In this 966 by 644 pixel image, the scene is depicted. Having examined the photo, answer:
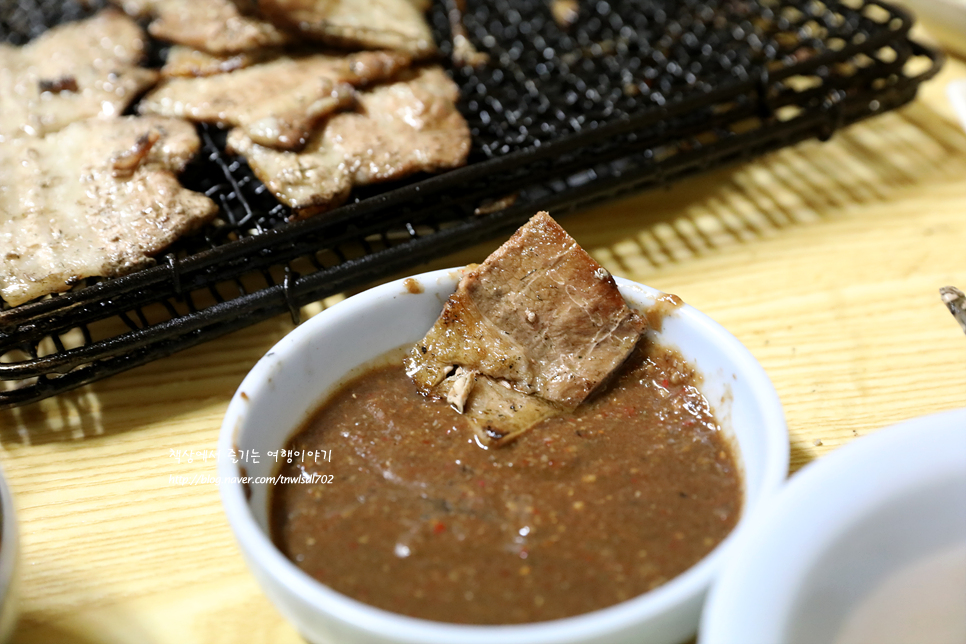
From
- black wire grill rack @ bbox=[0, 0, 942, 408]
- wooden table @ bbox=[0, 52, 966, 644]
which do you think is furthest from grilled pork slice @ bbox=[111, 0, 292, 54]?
wooden table @ bbox=[0, 52, 966, 644]

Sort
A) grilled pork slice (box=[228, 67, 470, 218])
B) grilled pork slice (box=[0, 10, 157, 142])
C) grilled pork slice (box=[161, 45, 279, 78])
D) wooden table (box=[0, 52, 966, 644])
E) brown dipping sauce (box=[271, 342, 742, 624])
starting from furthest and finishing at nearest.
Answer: grilled pork slice (box=[161, 45, 279, 78]) < grilled pork slice (box=[0, 10, 157, 142]) < grilled pork slice (box=[228, 67, 470, 218]) < wooden table (box=[0, 52, 966, 644]) < brown dipping sauce (box=[271, 342, 742, 624])

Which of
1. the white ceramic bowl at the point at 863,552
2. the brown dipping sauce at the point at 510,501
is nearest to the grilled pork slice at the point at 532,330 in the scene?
the brown dipping sauce at the point at 510,501

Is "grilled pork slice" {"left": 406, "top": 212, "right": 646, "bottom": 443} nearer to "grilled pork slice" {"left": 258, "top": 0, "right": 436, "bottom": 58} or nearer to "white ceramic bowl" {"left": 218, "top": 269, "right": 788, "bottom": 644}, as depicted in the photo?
"white ceramic bowl" {"left": 218, "top": 269, "right": 788, "bottom": 644}

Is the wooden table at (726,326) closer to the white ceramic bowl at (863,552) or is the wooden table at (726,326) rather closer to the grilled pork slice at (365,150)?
the grilled pork slice at (365,150)

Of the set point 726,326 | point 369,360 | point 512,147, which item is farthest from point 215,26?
point 726,326

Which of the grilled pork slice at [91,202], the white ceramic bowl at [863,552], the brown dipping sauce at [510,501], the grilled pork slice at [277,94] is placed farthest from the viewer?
the grilled pork slice at [277,94]
